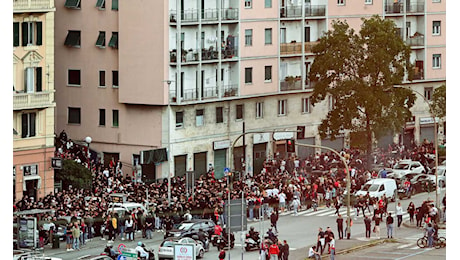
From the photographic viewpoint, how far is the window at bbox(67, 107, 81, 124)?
4062 centimetres

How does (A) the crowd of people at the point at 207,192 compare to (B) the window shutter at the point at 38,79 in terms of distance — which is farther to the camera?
(B) the window shutter at the point at 38,79

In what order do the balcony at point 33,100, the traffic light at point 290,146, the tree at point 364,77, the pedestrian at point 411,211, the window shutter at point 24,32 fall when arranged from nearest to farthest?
the balcony at point 33,100
the window shutter at point 24,32
the pedestrian at point 411,211
the traffic light at point 290,146
the tree at point 364,77

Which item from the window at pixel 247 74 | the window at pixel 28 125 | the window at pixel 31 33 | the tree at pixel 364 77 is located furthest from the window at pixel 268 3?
the window at pixel 28 125

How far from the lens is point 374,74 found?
40.5 m

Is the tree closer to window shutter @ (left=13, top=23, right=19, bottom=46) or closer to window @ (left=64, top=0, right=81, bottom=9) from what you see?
window @ (left=64, top=0, right=81, bottom=9)

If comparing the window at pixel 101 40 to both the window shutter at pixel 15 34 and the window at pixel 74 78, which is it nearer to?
the window at pixel 74 78

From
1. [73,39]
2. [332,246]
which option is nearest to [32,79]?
[73,39]

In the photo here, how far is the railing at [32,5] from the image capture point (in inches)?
1467

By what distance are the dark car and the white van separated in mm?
4716

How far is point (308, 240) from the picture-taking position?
122 ft

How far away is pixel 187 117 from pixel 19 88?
5064 mm

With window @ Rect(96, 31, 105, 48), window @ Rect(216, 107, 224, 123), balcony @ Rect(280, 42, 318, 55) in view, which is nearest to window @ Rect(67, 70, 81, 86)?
window @ Rect(96, 31, 105, 48)

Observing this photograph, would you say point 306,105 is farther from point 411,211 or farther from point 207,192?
point 411,211
